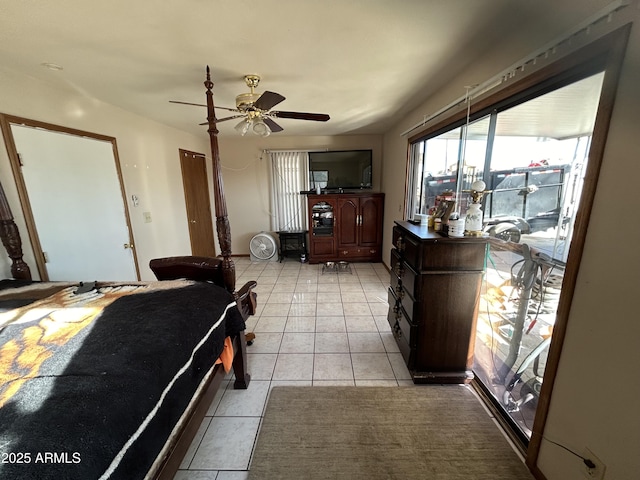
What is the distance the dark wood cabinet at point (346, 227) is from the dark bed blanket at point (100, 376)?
3031 mm

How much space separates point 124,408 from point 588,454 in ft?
5.58

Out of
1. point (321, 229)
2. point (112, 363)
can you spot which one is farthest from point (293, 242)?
point (112, 363)

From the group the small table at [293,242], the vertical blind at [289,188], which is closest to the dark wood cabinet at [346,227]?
the small table at [293,242]

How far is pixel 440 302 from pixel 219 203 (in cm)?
166

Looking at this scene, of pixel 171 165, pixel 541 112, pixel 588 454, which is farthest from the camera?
pixel 171 165

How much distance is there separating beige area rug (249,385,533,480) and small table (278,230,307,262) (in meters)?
3.10

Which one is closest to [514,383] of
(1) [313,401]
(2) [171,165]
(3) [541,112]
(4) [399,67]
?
(1) [313,401]

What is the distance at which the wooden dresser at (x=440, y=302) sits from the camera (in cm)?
162

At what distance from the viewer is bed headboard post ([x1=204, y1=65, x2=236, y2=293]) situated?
64.8 inches

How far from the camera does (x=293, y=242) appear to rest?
4.78 metres

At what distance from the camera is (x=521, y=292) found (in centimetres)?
153

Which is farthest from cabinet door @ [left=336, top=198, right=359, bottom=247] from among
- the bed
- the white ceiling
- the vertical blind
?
the bed

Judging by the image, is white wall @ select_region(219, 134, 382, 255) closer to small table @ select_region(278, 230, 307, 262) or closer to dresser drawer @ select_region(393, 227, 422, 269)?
small table @ select_region(278, 230, 307, 262)

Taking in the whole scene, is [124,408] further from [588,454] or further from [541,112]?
[541,112]
